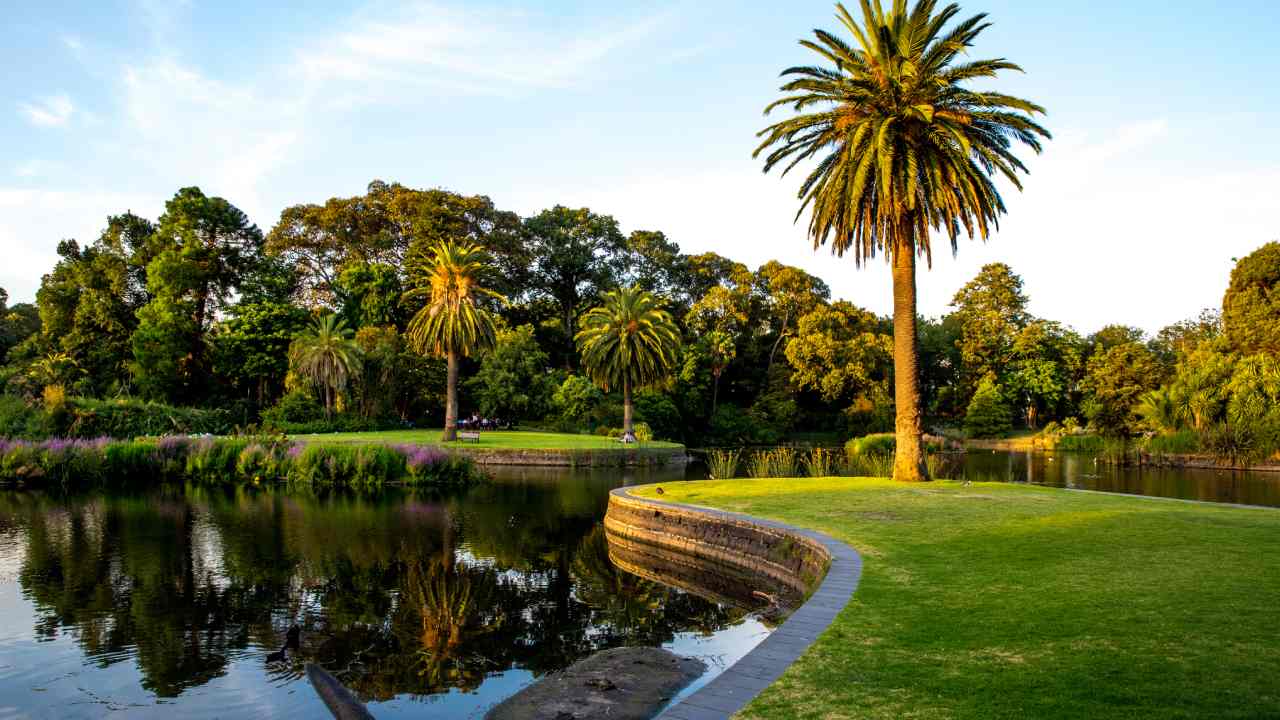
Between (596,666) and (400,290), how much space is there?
5845 centimetres

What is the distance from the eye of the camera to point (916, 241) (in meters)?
23.5

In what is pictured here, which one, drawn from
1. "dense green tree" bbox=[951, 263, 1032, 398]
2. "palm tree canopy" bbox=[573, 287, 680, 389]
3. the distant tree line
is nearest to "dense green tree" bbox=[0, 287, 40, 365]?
the distant tree line

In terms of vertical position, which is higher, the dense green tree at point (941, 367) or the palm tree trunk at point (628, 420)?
the dense green tree at point (941, 367)

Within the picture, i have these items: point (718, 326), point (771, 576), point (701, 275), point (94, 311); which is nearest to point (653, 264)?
point (701, 275)

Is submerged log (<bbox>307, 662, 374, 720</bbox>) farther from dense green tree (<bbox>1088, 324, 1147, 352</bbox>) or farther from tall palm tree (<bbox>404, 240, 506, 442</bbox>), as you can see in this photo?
dense green tree (<bbox>1088, 324, 1147, 352</bbox>)

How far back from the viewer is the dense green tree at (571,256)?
7162 centimetres

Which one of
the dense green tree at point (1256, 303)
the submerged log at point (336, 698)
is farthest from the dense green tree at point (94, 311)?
the dense green tree at point (1256, 303)

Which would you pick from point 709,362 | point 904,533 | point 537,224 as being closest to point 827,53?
point 904,533

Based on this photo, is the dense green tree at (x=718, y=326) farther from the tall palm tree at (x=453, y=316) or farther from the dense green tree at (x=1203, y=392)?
the dense green tree at (x=1203, y=392)

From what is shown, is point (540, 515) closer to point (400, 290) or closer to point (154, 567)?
point (154, 567)

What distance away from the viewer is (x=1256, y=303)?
4575 centimetres

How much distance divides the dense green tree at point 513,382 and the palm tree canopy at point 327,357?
29.4 feet

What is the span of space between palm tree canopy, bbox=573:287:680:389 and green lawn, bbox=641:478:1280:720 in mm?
34432

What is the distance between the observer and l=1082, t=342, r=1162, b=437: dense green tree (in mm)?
57094
